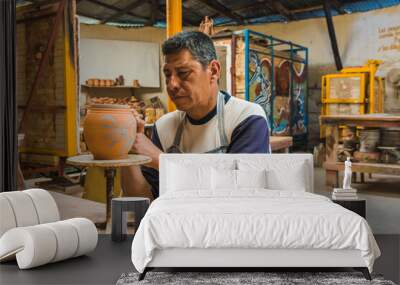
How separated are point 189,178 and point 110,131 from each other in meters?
0.75

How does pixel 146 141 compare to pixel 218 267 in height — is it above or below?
above

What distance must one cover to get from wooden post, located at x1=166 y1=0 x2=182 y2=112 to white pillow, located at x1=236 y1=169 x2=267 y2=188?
835 millimetres

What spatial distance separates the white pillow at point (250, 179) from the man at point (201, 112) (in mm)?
356

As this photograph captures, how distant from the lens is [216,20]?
4.16m

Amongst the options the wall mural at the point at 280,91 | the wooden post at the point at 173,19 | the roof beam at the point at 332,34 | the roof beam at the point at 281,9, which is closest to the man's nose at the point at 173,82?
the wooden post at the point at 173,19

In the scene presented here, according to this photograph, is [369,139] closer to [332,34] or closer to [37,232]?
[332,34]

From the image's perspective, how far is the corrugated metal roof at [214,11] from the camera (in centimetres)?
418

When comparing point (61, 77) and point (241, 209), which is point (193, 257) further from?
point (61, 77)

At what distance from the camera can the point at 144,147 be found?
13.8ft

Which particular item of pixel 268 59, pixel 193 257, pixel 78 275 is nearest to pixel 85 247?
pixel 78 275

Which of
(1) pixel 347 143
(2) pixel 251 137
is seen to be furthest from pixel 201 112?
(1) pixel 347 143

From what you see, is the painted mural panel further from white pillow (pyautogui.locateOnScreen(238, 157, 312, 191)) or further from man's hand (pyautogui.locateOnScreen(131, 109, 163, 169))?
man's hand (pyautogui.locateOnScreen(131, 109, 163, 169))

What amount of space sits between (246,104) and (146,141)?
0.89 m

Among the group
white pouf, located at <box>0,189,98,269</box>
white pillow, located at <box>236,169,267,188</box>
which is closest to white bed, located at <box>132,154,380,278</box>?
white pillow, located at <box>236,169,267,188</box>
